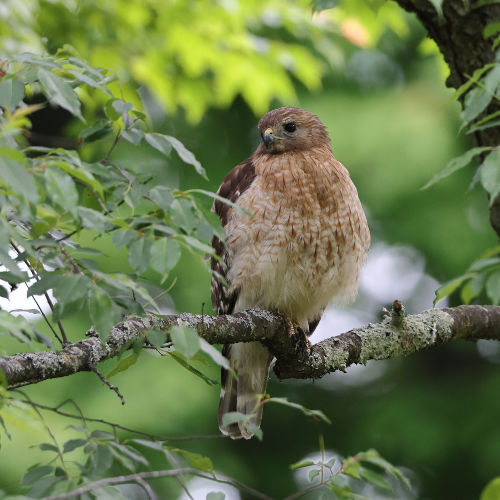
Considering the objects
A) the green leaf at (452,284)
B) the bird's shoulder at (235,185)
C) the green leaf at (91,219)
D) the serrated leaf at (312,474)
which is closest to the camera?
the green leaf at (91,219)

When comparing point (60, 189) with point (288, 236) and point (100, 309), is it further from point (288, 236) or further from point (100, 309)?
point (288, 236)

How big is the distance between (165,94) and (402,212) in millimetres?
2309

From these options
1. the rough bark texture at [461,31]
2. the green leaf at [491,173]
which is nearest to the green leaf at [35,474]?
the green leaf at [491,173]

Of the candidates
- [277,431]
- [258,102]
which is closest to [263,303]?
[258,102]

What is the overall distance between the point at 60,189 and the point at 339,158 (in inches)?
196

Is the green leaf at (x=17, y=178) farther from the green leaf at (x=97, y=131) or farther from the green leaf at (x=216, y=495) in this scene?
the green leaf at (x=216, y=495)

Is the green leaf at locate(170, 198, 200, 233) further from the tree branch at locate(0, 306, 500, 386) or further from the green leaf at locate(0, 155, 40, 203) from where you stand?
the tree branch at locate(0, 306, 500, 386)

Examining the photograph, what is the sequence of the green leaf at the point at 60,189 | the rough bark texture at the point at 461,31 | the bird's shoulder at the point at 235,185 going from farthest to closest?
the bird's shoulder at the point at 235,185, the rough bark texture at the point at 461,31, the green leaf at the point at 60,189

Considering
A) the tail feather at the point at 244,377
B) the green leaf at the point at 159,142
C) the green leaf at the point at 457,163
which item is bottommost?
the tail feather at the point at 244,377

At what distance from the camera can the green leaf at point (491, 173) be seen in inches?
88.1

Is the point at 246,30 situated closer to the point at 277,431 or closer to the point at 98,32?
the point at 98,32

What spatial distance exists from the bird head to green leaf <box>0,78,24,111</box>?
8.34 ft

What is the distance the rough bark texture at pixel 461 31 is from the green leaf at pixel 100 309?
2415 mm

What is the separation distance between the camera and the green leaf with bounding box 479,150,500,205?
88.1 inches
